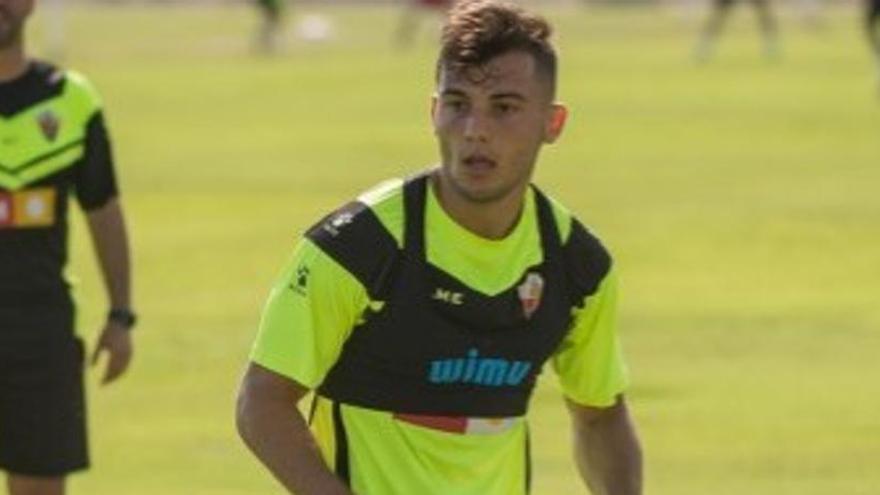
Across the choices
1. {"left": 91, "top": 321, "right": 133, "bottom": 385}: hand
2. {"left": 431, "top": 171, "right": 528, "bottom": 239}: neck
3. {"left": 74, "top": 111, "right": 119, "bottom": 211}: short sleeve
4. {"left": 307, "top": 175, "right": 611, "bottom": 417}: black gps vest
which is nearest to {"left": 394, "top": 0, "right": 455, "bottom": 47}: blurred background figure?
{"left": 91, "top": 321, "right": 133, "bottom": 385}: hand

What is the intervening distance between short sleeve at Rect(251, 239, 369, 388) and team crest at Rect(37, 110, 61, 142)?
3.91m

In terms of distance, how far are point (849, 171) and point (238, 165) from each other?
22.0 ft

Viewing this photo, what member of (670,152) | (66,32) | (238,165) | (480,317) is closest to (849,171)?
(670,152)

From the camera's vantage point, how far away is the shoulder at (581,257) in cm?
748

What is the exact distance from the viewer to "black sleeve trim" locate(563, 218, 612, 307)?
295 inches

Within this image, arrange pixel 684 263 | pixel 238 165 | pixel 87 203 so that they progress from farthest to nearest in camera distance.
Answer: pixel 238 165 → pixel 684 263 → pixel 87 203

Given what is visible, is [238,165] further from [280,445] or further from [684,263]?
[280,445]

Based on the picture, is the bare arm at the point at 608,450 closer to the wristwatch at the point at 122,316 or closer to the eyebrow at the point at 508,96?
the eyebrow at the point at 508,96

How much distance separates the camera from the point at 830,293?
920 inches

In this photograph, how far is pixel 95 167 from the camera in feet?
36.3

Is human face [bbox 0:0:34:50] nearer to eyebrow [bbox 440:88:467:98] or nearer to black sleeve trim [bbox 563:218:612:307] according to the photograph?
black sleeve trim [bbox 563:218:612:307]

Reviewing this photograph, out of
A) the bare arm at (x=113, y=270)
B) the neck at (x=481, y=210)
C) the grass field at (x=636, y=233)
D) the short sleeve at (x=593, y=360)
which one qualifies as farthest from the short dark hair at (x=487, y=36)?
the grass field at (x=636, y=233)

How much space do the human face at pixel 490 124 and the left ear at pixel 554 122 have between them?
57mm

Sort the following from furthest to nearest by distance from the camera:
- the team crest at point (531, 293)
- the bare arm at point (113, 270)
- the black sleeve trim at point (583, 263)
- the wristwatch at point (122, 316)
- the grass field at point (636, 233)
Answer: the grass field at point (636, 233)
the wristwatch at point (122, 316)
the bare arm at point (113, 270)
the black sleeve trim at point (583, 263)
the team crest at point (531, 293)
